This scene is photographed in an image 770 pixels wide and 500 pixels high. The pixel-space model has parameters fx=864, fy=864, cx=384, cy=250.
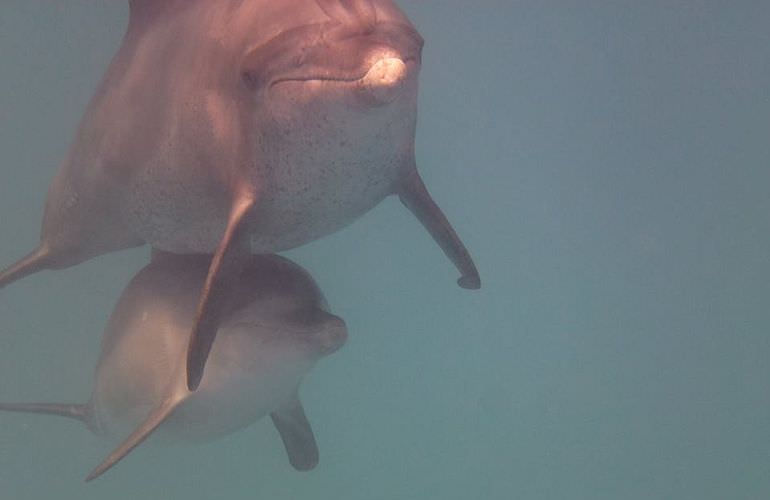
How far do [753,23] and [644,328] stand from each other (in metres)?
6.11

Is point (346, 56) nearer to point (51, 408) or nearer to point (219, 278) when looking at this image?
point (219, 278)

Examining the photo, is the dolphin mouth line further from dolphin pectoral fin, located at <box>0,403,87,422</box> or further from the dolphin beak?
dolphin pectoral fin, located at <box>0,403,87,422</box>

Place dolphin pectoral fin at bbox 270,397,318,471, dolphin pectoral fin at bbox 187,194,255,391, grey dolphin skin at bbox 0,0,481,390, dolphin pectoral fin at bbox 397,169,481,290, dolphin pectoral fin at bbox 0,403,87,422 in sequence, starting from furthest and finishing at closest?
dolphin pectoral fin at bbox 0,403,87,422 → dolphin pectoral fin at bbox 270,397,318,471 → dolphin pectoral fin at bbox 397,169,481,290 → dolphin pectoral fin at bbox 187,194,255,391 → grey dolphin skin at bbox 0,0,481,390

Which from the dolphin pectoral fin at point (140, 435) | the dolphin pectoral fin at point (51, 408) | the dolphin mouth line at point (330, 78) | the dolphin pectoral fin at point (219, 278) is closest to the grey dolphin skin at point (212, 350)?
the dolphin pectoral fin at point (140, 435)

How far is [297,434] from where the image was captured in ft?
20.8

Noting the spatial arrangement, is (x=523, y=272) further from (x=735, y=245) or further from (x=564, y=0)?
(x=564, y=0)

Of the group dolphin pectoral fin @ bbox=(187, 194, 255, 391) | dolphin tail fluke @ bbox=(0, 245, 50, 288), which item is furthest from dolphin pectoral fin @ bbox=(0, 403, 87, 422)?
dolphin pectoral fin @ bbox=(187, 194, 255, 391)

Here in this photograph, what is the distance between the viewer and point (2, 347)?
20.4m

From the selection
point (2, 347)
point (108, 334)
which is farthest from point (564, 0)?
point (2, 347)

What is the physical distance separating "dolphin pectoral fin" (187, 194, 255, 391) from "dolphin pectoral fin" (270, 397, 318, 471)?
8.08 ft

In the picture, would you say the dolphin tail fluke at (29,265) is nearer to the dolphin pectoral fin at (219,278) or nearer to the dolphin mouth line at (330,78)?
the dolphin pectoral fin at (219,278)

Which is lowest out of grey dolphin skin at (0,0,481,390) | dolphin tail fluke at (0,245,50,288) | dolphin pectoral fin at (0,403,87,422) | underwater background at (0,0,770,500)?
underwater background at (0,0,770,500)

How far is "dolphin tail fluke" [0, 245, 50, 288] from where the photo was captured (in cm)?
539

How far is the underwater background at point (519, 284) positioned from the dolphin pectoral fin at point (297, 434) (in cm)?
1043
